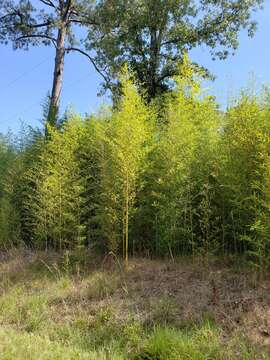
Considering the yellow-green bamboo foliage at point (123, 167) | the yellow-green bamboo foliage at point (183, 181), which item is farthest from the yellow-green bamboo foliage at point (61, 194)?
the yellow-green bamboo foliage at point (183, 181)

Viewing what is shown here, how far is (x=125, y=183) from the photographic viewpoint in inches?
174

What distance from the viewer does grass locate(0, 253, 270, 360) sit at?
2.74m

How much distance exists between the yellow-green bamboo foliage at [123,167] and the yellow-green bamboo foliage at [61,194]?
505 mm

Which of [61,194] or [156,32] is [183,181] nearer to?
[61,194]

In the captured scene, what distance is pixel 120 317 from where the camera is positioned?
345 centimetres

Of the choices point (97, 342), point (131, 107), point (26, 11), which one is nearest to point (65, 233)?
point (131, 107)

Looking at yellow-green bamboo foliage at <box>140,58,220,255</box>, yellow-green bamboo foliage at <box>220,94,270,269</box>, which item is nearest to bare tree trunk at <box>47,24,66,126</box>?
yellow-green bamboo foliage at <box>140,58,220,255</box>

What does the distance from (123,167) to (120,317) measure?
1646 mm

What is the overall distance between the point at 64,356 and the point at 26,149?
4.61m

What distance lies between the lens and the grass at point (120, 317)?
2738 millimetres

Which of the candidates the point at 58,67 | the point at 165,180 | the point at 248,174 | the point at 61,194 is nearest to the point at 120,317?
the point at 165,180

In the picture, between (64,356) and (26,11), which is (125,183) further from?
(26,11)

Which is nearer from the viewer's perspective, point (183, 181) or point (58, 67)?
point (183, 181)

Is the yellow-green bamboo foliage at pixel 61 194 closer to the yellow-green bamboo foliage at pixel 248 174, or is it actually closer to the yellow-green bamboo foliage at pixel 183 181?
the yellow-green bamboo foliage at pixel 183 181
